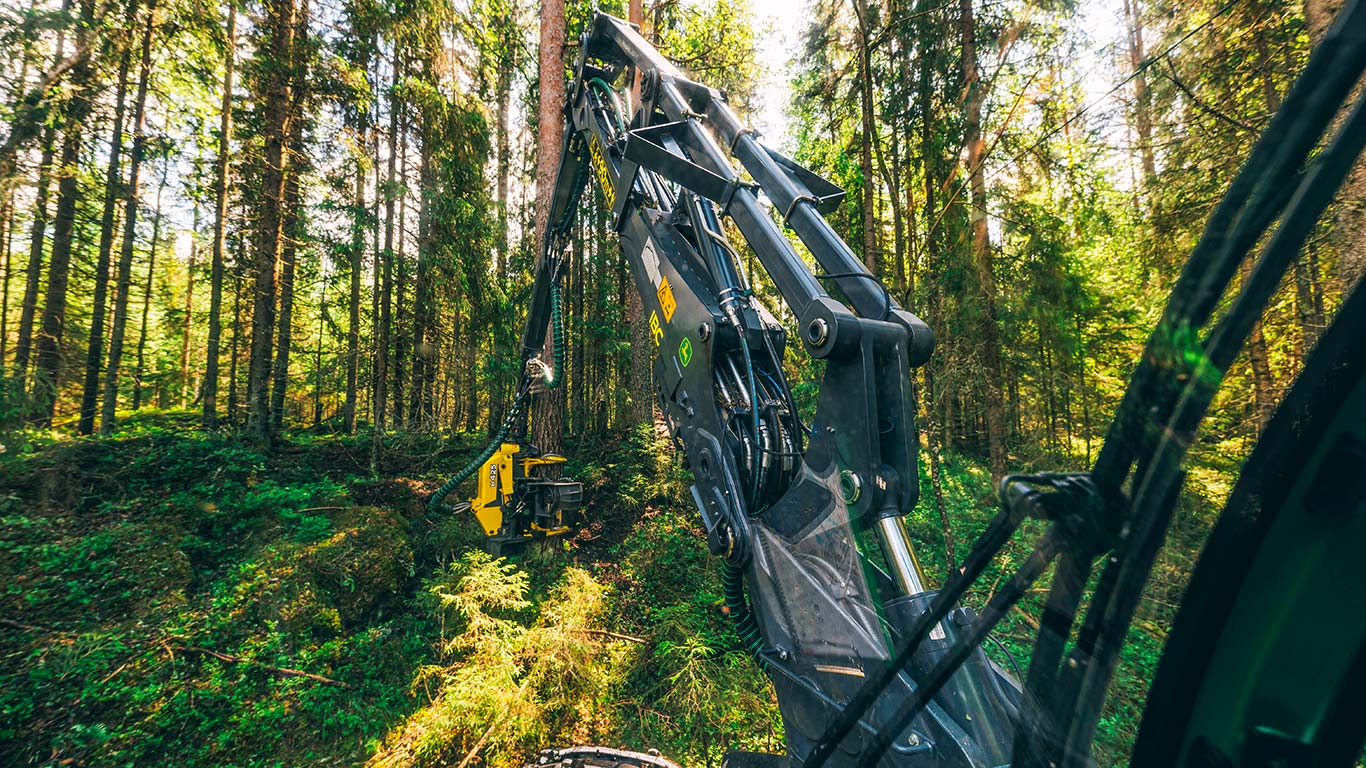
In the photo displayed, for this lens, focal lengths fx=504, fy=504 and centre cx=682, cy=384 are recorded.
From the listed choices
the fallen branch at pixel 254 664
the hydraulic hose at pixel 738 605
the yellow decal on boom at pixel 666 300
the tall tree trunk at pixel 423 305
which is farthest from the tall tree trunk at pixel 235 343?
the hydraulic hose at pixel 738 605

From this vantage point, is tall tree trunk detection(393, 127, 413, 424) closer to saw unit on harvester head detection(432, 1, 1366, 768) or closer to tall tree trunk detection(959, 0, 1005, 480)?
saw unit on harvester head detection(432, 1, 1366, 768)

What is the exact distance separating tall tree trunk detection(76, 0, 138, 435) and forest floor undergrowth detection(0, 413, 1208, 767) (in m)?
4.05

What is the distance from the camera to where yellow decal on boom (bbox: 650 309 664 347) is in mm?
2438

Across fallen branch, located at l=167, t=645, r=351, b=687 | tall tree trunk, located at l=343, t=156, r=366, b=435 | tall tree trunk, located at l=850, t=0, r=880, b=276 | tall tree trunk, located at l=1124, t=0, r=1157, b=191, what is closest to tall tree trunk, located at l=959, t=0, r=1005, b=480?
tall tree trunk, located at l=850, t=0, r=880, b=276

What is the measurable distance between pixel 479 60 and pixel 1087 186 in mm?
10637

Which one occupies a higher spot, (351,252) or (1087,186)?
(351,252)

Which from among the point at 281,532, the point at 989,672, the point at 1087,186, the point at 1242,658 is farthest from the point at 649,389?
the point at 1242,658

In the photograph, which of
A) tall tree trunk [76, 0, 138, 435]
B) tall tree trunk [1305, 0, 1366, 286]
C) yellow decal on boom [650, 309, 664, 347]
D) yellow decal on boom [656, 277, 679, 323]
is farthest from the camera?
tall tree trunk [76, 0, 138, 435]

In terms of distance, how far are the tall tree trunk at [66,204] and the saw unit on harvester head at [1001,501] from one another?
8564 millimetres

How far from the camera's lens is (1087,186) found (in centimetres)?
625

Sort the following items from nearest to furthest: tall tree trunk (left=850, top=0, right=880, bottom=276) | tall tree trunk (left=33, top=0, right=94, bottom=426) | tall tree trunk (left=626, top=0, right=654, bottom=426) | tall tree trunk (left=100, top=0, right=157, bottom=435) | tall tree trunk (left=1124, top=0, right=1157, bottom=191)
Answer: tall tree trunk (left=1124, top=0, right=1157, bottom=191), tall tree trunk (left=850, top=0, right=880, bottom=276), tall tree trunk (left=33, top=0, right=94, bottom=426), tall tree trunk (left=626, top=0, right=654, bottom=426), tall tree trunk (left=100, top=0, right=157, bottom=435)

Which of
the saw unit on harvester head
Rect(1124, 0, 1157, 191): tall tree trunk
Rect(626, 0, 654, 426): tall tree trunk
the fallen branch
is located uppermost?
Rect(1124, 0, 1157, 191): tall tree trunk

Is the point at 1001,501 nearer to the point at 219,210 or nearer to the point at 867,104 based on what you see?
the point at 867,104

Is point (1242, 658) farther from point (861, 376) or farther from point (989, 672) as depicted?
point (861, 376)
